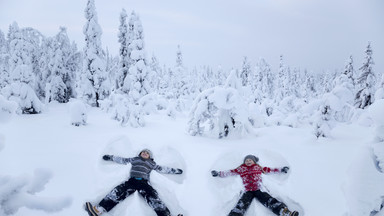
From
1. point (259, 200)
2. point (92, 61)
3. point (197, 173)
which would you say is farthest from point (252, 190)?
point (92, 61)

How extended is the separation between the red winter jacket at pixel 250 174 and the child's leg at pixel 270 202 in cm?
21

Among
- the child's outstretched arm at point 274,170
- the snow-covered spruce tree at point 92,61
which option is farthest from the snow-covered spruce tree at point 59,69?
the child's outstretched arm at point 274,170

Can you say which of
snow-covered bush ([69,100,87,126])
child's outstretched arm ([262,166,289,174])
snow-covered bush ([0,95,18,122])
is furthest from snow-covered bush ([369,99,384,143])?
snow-covered bush ([69,100,87,126])

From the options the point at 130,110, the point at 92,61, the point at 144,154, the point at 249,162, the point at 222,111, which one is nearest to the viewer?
the point at 249,162

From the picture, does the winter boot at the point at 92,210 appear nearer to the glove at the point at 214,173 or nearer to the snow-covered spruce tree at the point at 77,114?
the glove at the point at 214,173

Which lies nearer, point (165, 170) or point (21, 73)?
point (165, 170)

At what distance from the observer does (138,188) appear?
4785 millimetres

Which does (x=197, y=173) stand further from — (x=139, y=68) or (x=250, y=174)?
(x=139, y=68)

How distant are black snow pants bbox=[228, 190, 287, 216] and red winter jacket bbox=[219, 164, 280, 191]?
18 centimetres

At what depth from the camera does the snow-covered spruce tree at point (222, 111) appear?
28.2ft

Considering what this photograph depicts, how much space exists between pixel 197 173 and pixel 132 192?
170 centimetres

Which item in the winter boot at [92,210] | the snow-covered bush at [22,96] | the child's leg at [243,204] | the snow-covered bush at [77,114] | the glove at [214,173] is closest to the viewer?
the winter boot at [92,210]

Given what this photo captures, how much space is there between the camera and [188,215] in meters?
4.30

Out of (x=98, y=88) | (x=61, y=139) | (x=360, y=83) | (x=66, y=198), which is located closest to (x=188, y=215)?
(x=66, y=198)
